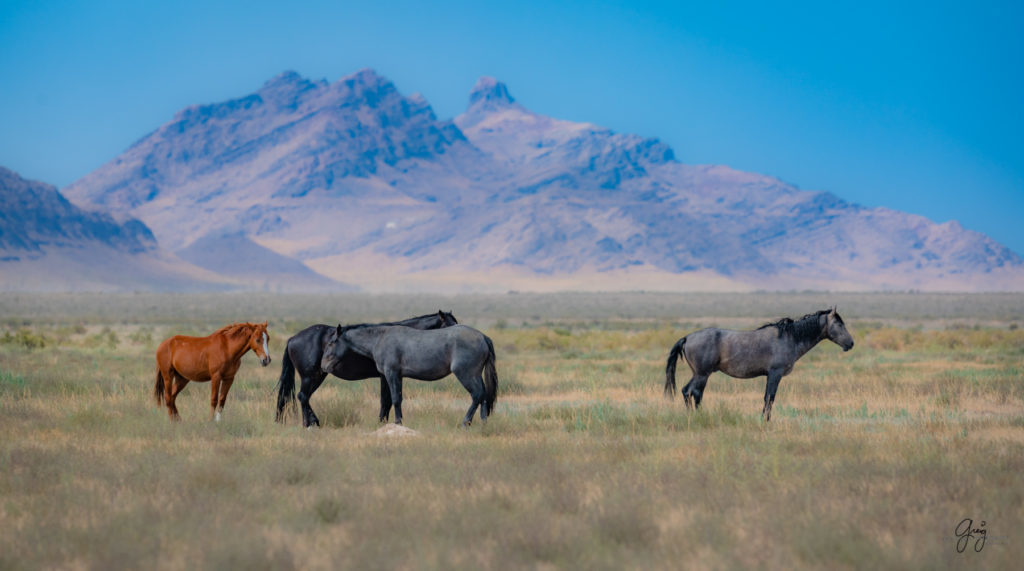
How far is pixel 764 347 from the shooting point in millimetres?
13891

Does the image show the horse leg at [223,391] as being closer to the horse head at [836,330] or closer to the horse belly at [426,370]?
the horse belly at [426,370]

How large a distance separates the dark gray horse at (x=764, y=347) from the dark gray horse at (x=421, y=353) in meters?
3.18

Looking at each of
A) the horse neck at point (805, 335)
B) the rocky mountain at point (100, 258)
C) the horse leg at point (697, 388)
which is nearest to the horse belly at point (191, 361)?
the horse leg at point (697, 388)

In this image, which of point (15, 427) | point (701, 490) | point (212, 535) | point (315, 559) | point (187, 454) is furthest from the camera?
point (15, 427)

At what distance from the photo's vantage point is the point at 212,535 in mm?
7477

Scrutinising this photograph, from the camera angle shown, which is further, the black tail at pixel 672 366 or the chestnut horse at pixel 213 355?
the black tail at pixel 672 366

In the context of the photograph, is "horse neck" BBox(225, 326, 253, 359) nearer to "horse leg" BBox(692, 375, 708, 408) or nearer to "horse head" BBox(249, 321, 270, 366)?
"horse head" BBox(249, 321, 270, 366)

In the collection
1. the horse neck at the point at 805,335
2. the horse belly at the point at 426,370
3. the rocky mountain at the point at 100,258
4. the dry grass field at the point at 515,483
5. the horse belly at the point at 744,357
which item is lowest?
the dry grass field at the point at 515,483

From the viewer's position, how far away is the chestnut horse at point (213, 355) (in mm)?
12648

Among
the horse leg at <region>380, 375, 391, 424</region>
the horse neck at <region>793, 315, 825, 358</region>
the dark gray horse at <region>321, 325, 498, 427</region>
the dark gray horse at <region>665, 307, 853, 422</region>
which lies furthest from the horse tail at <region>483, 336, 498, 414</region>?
the horse neck at <region>793, 315, 825, 358</region>

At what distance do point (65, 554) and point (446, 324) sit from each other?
7.84 meters

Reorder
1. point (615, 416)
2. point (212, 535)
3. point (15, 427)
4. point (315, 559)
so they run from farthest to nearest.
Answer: point (615, 416)
point (15, 427)
point (212, 535)
point (315, 559)

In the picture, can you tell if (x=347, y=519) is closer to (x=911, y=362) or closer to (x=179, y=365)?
(x=179, y=365)

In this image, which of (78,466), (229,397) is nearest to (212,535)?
(78,466)
